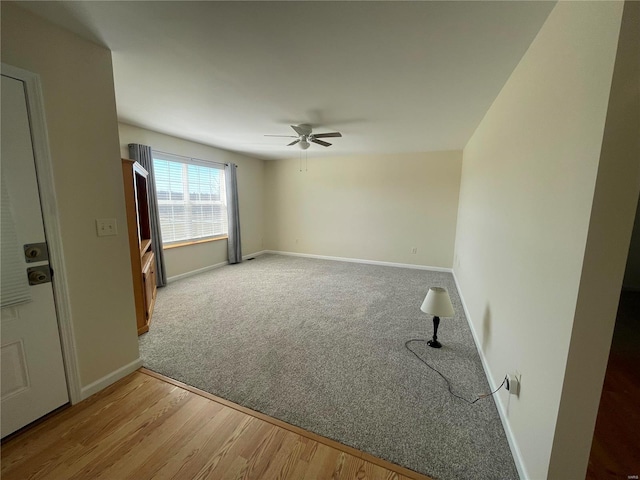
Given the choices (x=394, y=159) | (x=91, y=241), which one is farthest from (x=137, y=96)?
(x=394, y=159)

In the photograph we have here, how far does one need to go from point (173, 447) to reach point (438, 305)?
216 cm

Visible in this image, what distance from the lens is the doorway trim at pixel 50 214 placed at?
1.40m

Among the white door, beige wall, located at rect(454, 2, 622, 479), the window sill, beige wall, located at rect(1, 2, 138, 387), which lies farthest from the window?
beige wall, located at rect(454, 2, 622, 479)

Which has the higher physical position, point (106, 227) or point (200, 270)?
point (106, 227)

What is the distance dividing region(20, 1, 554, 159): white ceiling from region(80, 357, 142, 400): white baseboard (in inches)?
92.6

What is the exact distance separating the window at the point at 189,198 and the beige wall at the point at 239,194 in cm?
17

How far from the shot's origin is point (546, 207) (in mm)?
1188

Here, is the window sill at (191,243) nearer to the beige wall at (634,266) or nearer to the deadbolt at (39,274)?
the deadbolt at (39,274)

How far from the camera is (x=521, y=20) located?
4.38ft

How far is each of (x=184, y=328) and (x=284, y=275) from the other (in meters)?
2.15

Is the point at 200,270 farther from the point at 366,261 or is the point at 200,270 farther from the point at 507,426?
the point at 507,426

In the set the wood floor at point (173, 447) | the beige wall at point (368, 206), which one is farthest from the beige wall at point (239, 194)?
the wood floor at point (173, 447)

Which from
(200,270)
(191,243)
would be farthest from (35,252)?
(200,270)

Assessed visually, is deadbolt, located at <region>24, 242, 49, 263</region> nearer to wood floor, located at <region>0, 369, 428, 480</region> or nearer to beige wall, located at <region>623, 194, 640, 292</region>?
wood floor, located at <region>0, 369, 428, 480</region>
